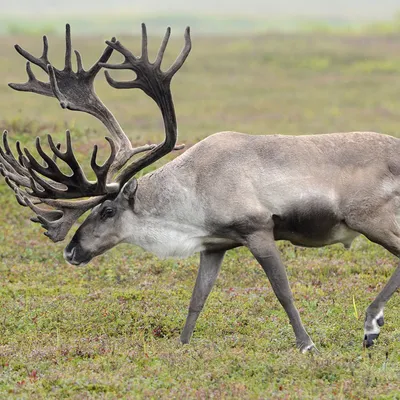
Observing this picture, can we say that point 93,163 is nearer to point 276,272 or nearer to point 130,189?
point 130,189

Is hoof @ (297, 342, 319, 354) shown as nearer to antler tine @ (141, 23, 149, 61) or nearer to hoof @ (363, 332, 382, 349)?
hoof @ (363, 332, 382, 349)

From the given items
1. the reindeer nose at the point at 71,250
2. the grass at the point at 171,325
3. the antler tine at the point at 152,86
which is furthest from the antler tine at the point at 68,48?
the grass at the point at 171,325

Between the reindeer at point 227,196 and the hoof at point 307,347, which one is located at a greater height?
the reindeer at point 227,196

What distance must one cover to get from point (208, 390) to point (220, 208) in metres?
1.94

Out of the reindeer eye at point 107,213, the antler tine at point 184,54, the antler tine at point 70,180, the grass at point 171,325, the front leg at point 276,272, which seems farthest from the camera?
the reindeer eye at point 107,213

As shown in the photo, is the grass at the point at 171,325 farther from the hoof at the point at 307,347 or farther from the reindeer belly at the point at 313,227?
the reindeer belly at the point at 313,227

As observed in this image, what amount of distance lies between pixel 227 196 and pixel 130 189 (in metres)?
1.01

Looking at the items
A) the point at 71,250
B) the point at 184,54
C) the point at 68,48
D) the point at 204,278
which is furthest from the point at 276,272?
the point at 68,48

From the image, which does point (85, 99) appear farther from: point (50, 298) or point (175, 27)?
point (175, 27)

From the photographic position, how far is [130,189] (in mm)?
9008

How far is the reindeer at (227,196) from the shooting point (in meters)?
8.58

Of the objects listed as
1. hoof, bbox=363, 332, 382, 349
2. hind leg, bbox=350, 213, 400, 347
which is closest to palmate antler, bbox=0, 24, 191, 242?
hind leg, bbox=350, 213, 400, 347

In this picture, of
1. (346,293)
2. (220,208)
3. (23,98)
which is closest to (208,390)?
(220,208)

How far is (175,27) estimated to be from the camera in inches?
3285
